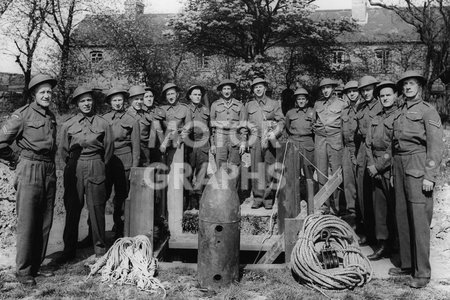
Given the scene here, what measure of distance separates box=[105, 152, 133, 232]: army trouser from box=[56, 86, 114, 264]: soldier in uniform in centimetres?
70

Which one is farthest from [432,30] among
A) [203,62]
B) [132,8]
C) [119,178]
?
[119,178]

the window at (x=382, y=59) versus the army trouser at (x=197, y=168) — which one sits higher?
the window at (x=382, y=59)

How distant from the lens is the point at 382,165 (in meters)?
5.60

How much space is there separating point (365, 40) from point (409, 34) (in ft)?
11.3

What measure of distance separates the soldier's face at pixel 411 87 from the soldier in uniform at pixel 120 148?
12.4ft

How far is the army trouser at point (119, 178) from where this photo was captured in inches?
258

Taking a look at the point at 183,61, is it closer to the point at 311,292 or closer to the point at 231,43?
the point at 231,43

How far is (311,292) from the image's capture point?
468cm

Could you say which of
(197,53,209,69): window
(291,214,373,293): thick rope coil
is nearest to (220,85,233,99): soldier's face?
(291,214,373,293): thick rope coil

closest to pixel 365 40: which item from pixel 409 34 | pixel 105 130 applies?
pixel 409 34

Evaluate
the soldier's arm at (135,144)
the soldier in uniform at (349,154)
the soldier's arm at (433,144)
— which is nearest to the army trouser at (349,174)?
the soldier in uniform at (349,154)

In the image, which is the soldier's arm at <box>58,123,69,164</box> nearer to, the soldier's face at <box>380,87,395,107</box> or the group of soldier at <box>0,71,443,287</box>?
the group of soldier at <box>0,71,443,287</box>

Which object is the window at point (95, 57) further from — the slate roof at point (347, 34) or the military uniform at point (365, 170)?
the military uniform at point (365, 170)

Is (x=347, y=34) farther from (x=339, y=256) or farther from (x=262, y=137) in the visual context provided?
(x=339, y=256)
